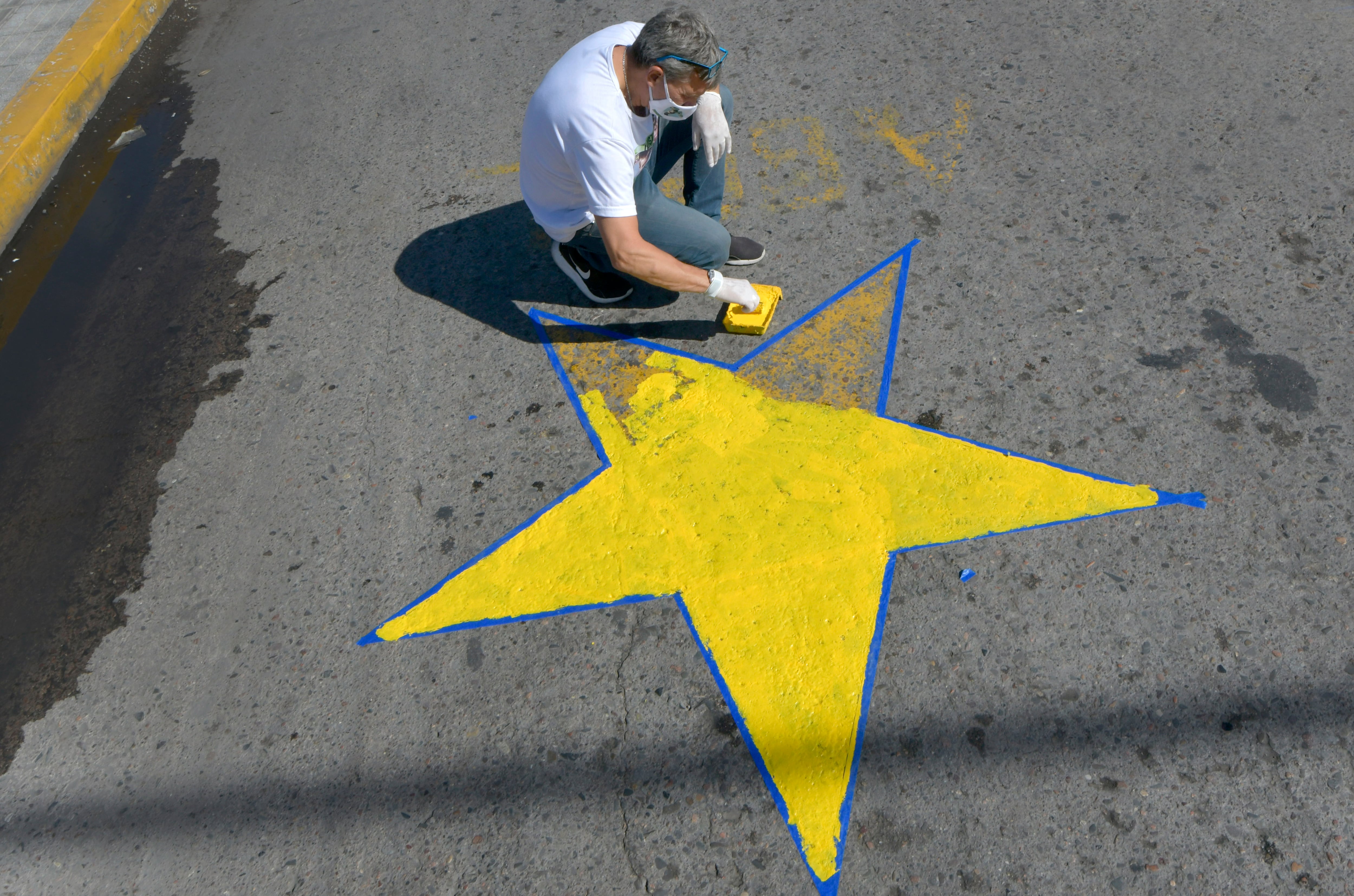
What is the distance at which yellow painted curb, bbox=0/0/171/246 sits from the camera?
13.4 feet

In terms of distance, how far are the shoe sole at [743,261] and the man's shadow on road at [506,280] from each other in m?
0.26

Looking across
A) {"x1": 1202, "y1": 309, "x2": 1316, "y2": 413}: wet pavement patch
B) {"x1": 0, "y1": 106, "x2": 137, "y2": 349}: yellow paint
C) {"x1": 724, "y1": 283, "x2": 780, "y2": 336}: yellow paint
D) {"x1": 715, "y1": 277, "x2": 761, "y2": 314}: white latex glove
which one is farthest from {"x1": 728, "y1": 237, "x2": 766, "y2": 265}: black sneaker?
{"x1": 0, "y1": 106, "x2": 137, "y2": 349}: yellow paint

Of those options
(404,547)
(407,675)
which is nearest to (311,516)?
(404,547)

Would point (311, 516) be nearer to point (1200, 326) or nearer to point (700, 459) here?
point (700, 459)

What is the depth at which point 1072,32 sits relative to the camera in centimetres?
411

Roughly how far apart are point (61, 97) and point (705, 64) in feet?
13.3

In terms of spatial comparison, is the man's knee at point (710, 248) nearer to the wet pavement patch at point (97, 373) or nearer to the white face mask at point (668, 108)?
the white face mask at point (668, 108)

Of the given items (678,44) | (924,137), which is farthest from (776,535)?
(924,137)

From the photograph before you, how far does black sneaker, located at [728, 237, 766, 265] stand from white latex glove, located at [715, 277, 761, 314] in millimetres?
375

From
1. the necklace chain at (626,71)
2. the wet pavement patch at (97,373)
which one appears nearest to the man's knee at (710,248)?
the necklace chain at (626,71)

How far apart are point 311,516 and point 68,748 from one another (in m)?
0.85

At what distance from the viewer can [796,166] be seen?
360 cm

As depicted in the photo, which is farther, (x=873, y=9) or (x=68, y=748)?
(x=873, y=9)

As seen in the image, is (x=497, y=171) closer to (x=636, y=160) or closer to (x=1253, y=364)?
(x=636, y=160)
